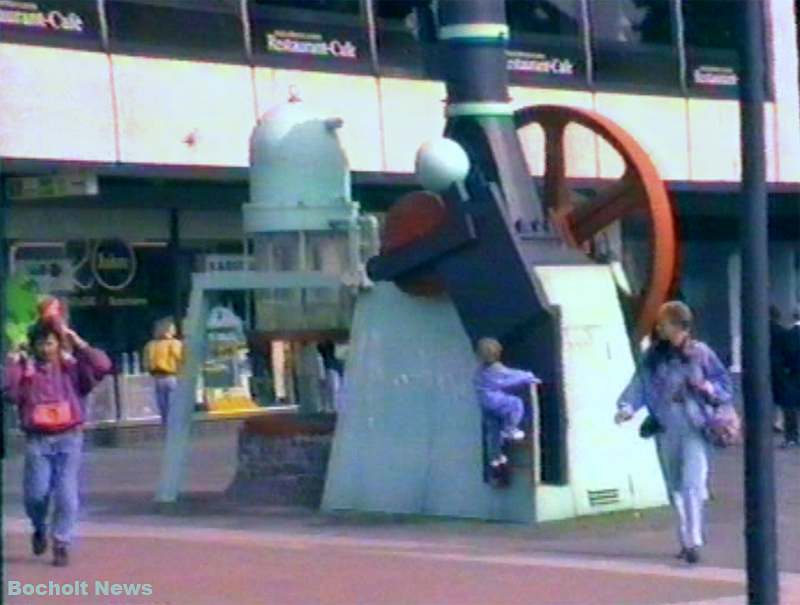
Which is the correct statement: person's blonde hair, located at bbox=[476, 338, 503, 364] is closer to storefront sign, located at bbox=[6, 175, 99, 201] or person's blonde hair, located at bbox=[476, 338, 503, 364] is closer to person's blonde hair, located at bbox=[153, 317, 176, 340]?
storefront sign, located at bbox=[6, 175, 99, 201]

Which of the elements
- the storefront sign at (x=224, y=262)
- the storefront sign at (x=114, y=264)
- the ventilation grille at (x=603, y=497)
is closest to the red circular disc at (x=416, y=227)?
the ventilation grille at (x=603, y=497)

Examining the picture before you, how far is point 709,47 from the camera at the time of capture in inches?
1384

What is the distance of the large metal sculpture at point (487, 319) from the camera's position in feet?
54.4

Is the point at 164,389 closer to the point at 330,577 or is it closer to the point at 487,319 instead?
the point at 487,319

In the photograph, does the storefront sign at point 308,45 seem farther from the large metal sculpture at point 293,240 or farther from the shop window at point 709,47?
the large metal sculpture at point 293,240

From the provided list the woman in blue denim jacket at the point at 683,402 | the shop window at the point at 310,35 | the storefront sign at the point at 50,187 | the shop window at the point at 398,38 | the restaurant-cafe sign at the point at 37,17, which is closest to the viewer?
the woman in blue denim jacket at the point at 683,402

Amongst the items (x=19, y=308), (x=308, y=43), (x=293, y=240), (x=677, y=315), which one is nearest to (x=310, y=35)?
(x=308, y=43)

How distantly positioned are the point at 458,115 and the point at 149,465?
8.88 meters

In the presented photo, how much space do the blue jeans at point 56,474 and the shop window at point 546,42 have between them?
62.1 feet

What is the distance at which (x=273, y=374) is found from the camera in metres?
30.7

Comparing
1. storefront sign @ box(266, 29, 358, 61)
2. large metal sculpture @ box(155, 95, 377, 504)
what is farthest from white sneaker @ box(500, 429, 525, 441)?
storefront sign @ box(266, 29, 358, 61)

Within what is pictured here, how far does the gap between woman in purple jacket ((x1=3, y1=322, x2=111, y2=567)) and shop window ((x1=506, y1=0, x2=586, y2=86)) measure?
1876 cm

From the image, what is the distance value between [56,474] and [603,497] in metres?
4.86

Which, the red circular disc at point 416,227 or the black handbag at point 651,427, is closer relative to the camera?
the black handbag at point 651,427
